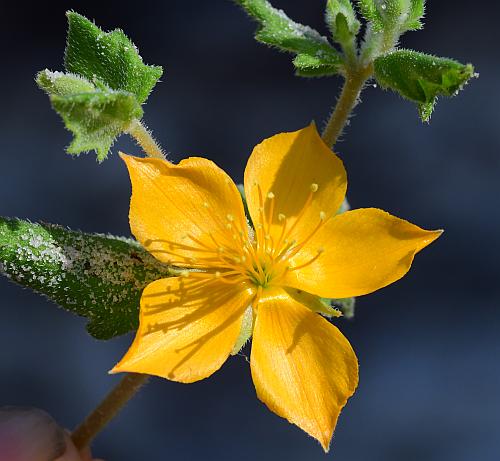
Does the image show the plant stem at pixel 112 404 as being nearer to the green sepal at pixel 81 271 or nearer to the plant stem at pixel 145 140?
the green sepal at pixel 81 271

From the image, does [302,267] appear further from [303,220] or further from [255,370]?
[255,370]

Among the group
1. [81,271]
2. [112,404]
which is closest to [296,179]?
[81,271]

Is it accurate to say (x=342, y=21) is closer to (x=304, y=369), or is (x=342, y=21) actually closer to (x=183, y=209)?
(x=183, y=209)

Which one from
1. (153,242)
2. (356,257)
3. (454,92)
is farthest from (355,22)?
(153,242)

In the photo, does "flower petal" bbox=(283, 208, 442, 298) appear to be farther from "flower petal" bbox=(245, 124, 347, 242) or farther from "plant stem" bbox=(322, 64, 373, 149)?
"plant stem" bbox=(322, 64, 373, 149)

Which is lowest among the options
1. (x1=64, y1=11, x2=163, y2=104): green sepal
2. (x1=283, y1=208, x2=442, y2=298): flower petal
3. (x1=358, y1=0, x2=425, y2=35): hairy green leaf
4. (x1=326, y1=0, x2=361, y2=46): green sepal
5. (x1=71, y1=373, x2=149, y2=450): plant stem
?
(x1=71, y1=373, x2=149, y2=450): plant stem

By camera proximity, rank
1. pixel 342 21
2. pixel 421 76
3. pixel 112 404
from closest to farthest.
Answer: pixel 421 76 < pixel 342 21 < pixel 112 404

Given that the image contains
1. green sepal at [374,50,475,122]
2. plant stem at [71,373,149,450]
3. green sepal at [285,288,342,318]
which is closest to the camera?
green sepal at [374,50,475,122]

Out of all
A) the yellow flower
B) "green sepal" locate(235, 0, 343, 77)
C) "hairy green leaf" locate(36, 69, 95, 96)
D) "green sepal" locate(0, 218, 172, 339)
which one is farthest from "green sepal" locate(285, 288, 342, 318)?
"hairy green leaf" locate(36, 69, 95, 96)
